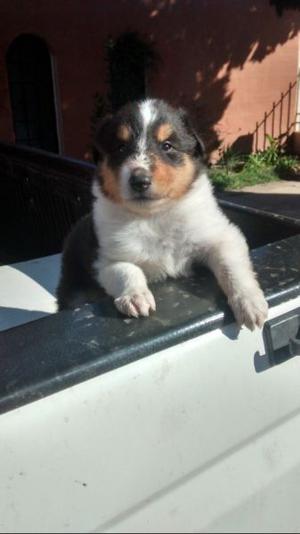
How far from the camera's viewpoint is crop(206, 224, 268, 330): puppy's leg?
1.75 m

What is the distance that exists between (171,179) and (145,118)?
1.13 ft

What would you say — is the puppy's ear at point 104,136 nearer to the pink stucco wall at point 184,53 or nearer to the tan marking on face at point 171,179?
the tan marking on face at point 171,179

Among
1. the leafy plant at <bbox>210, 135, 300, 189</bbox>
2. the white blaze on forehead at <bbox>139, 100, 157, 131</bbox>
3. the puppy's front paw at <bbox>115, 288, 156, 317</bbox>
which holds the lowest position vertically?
the leafy plant at <bbox>210, 135, 300, 189</bbox>

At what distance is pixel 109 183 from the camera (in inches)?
111

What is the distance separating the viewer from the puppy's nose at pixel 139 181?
2.56 metres

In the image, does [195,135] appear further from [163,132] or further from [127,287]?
[127,287]

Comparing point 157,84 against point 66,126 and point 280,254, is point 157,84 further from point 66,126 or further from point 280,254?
point 280,254

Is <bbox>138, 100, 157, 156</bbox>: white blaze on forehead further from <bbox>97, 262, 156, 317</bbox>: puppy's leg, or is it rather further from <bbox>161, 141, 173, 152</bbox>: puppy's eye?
<bbox>97, 262, 156, 317</bbox>: puppy's leg

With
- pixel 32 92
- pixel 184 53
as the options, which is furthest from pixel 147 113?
pixel 184 53

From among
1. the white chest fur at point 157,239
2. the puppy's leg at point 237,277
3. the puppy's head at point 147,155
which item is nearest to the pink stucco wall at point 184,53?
the puppy's head at point 147,155

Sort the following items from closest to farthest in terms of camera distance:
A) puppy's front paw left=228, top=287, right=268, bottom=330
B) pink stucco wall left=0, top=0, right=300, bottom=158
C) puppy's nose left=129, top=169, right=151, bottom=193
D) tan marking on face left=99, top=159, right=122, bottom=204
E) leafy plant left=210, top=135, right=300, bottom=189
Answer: puppy's front paw left=228, top=287, right=268, bottom=330, puppy's nose left=129, top=169, right=151, bottom=193, tan marking on face left=99, top=159, right=122, bottom=204, pink stucco wall left=0, top=0, right=300, bottom=158, leafy plant left=210, top=135, right=300, bottom=189

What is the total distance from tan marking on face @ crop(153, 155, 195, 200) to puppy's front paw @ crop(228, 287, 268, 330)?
3.10 ft

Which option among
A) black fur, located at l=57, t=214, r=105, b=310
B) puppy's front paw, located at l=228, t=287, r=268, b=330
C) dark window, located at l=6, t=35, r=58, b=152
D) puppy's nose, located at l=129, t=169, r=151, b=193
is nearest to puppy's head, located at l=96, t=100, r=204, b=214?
puppy's nose, located at l=129, t=169, r=151, b=193

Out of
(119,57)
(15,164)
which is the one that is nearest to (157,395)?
(15,164)
